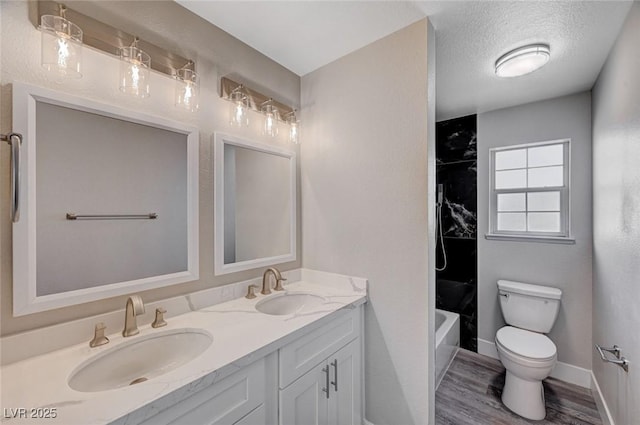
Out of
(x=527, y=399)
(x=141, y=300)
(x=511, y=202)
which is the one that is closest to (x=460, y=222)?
(x=511, y=202)

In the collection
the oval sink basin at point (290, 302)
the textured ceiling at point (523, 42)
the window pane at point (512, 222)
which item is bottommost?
the oval sink basin at point (290, 302)

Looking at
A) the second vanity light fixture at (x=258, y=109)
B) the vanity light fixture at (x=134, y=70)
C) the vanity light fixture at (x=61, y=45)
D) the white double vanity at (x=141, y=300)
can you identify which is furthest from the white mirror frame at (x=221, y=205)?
the vanity light fixture at (x=61, y=45)

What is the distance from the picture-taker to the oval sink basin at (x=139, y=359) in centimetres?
92

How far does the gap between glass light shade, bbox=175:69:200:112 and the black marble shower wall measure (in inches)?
98.1

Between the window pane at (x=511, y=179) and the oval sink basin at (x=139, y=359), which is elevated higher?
the window pane at (x=511, y=179)

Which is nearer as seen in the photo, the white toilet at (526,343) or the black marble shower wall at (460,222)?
the white toilet at (526,343)

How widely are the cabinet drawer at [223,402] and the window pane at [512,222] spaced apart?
259 centimetres

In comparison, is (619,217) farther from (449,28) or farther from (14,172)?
(14,172)

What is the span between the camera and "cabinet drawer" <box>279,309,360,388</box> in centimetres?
114

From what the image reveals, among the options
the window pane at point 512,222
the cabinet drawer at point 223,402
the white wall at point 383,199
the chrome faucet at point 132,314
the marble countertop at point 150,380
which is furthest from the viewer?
the window pane at point 512,222

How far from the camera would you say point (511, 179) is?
2.57 meters

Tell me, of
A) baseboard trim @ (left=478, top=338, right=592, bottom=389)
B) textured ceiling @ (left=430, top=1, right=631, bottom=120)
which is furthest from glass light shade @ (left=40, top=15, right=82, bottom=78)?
baseboard trim @ (left=478, top=338, right=592, bottom=389)

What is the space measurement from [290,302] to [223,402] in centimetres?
82

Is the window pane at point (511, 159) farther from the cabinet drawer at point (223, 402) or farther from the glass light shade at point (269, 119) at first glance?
the cabinet drawer at point (223, 402)
